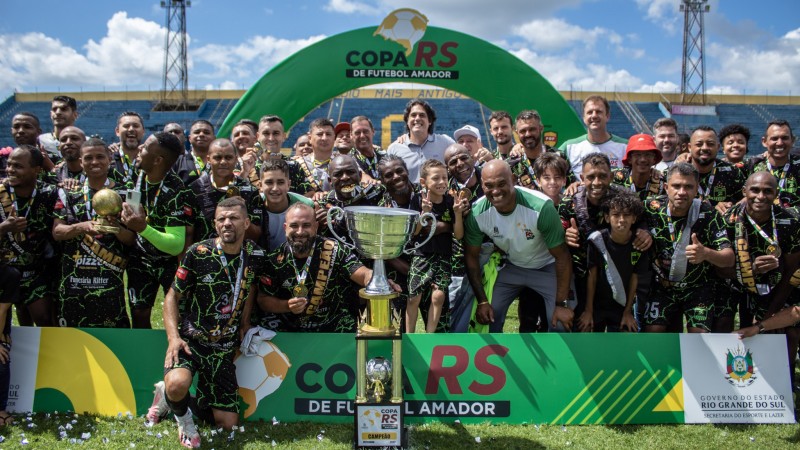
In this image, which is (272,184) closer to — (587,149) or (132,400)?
(132,400)

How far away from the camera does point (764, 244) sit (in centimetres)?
468

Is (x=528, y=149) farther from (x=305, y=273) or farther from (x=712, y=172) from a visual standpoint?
(x=305, y=273)

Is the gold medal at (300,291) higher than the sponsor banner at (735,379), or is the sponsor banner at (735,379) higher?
the gold medal at (300,291)

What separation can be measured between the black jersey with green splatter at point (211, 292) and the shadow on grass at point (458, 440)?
148cm

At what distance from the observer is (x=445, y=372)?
4.38m

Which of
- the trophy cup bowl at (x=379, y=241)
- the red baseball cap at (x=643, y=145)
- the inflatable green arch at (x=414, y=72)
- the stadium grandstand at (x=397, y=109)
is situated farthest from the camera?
the stadium grandstand at (x=397, y=109)

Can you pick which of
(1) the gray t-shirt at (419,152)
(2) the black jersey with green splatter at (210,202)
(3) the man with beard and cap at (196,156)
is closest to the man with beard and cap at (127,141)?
(3) the man with beard and cap at (196,156)

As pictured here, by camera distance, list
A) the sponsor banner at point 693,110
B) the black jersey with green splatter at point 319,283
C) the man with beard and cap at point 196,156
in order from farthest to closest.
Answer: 1. the sponsor banner at point 693,110
2. the man with beard and cap at point 196,156
3. the black jersey with green splatter at point 319,283

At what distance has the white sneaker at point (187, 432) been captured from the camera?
12.7 feet

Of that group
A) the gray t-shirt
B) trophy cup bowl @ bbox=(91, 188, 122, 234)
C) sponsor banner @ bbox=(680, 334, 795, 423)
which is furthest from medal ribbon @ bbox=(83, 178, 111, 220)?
sponsor banner @ bbox=(680, 334, 795, 423)

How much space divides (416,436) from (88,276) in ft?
9.32

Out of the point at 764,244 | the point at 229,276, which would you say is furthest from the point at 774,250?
the point at 229,276

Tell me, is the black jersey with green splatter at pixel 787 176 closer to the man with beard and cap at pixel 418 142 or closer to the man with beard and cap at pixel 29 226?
the man with beard and cap at pixel 418 142

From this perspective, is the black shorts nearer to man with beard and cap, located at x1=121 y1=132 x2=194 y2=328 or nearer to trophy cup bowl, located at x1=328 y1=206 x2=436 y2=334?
man with beard and cap, located at x1=121 y1=132 x2=194 y2=328
